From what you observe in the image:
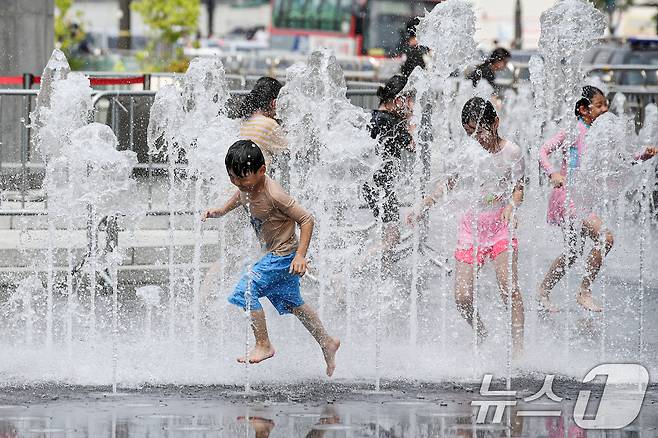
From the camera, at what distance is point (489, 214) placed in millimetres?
8023

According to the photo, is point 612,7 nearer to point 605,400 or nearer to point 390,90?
point 390,90

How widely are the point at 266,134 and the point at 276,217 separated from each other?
1.71m

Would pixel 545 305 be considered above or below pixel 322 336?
below

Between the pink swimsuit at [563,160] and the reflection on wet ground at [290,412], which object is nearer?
the reflection on wet ground at [290,412]

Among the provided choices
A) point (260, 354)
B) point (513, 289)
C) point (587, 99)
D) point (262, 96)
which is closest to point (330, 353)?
point (260, 354)

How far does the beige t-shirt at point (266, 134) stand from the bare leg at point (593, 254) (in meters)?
2.07

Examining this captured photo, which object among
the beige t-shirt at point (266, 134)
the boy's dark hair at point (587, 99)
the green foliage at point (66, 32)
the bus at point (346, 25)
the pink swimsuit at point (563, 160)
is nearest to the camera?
the beige t-shirt at point (266, 134)

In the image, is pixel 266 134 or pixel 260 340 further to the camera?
pixel 266 134

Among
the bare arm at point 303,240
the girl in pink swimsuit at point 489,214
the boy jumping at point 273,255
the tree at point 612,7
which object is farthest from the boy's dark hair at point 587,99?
the tree at point 612,7

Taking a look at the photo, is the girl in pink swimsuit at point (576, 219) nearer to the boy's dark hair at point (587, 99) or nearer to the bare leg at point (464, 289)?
the boy's dark hair at point (587, 99)

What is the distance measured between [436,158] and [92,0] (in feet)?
181

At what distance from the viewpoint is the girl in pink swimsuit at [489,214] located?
797 cm

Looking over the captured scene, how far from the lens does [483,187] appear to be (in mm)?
8008

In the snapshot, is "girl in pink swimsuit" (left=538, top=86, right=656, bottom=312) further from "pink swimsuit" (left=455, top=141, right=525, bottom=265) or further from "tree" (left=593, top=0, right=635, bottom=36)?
"tree" (left=593, top=0, right=635, bottom=36)
